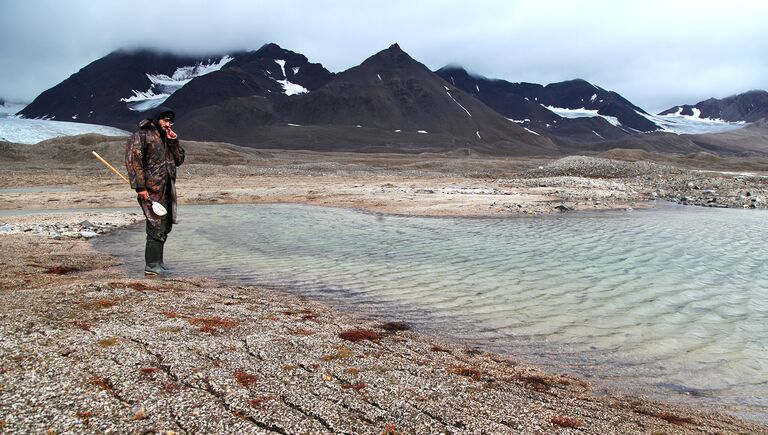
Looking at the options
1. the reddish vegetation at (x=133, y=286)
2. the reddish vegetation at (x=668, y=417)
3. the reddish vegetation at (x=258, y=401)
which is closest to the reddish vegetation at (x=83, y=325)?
the reddish vegetation at (x=133, y=286)

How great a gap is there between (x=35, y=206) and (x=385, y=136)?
170m

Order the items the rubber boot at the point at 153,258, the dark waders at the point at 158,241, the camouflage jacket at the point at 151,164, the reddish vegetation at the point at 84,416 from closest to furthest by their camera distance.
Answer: the reddish vegetation at the point at 84,416
the camouflage jacket at the point at 151,164
the dark waders at the point at 158,241
the rubber boot at the point at 153,258

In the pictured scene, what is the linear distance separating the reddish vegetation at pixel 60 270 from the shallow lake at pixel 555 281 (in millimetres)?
1169

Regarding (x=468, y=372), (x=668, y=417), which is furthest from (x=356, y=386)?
(x=668, y=417)

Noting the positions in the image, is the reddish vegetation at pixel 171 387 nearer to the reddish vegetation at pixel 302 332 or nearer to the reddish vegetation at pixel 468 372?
the reddish vegetation at pixel 302 332

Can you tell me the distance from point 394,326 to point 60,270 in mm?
7445

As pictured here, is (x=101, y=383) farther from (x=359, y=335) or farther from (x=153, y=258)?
(x=153, y=258)

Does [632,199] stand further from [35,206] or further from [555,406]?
[35,206]

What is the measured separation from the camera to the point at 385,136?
192250mm

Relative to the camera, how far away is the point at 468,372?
5699 millimetres

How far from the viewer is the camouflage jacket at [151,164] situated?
966 cm

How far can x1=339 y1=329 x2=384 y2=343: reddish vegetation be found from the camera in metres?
6.63

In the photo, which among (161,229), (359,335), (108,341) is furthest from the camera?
(161,229)

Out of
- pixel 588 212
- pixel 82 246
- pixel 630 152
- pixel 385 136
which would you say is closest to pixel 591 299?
pixel 82 246
